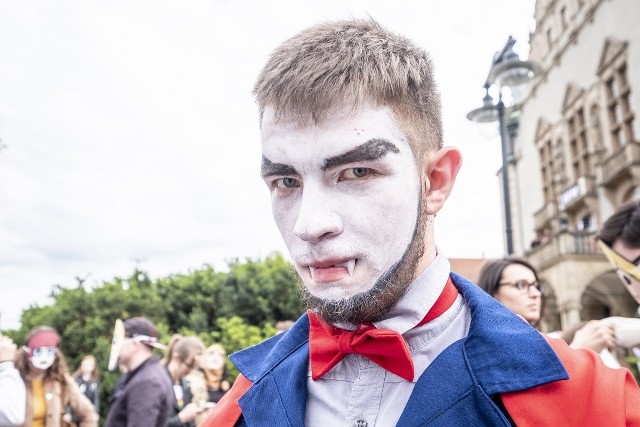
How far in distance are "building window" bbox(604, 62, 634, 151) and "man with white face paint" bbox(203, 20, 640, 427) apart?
20197mm

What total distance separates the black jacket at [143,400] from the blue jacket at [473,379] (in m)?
3.41

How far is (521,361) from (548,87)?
27180 mm

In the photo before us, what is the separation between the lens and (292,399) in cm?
155

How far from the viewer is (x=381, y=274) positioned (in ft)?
4.83

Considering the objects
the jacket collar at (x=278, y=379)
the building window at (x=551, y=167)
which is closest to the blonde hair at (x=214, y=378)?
the jacket collar at (x=278, y=379)

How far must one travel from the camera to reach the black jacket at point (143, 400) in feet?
15.4

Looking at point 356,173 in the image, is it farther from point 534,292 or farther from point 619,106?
point 619,106

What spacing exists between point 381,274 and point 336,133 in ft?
1.16

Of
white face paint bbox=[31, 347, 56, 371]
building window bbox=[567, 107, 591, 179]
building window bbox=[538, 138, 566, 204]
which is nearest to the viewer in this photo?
white face paint bbox=[31, 347, 56, 371]

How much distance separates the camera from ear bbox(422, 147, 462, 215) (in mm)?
1580

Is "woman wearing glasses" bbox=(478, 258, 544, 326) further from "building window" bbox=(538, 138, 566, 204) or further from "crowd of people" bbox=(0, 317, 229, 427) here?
"building window" bbox=(538, 138, 566, 204)

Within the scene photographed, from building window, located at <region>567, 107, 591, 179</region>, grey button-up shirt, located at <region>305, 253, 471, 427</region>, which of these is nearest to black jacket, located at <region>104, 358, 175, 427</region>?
grey button-up shirt, located at <region>305, 253, 471, 427</region>

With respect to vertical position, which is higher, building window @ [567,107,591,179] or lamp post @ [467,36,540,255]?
building window @ [567,107,591,179]

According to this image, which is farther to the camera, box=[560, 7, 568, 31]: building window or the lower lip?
box=[560, 7, 568, 31]: building window
